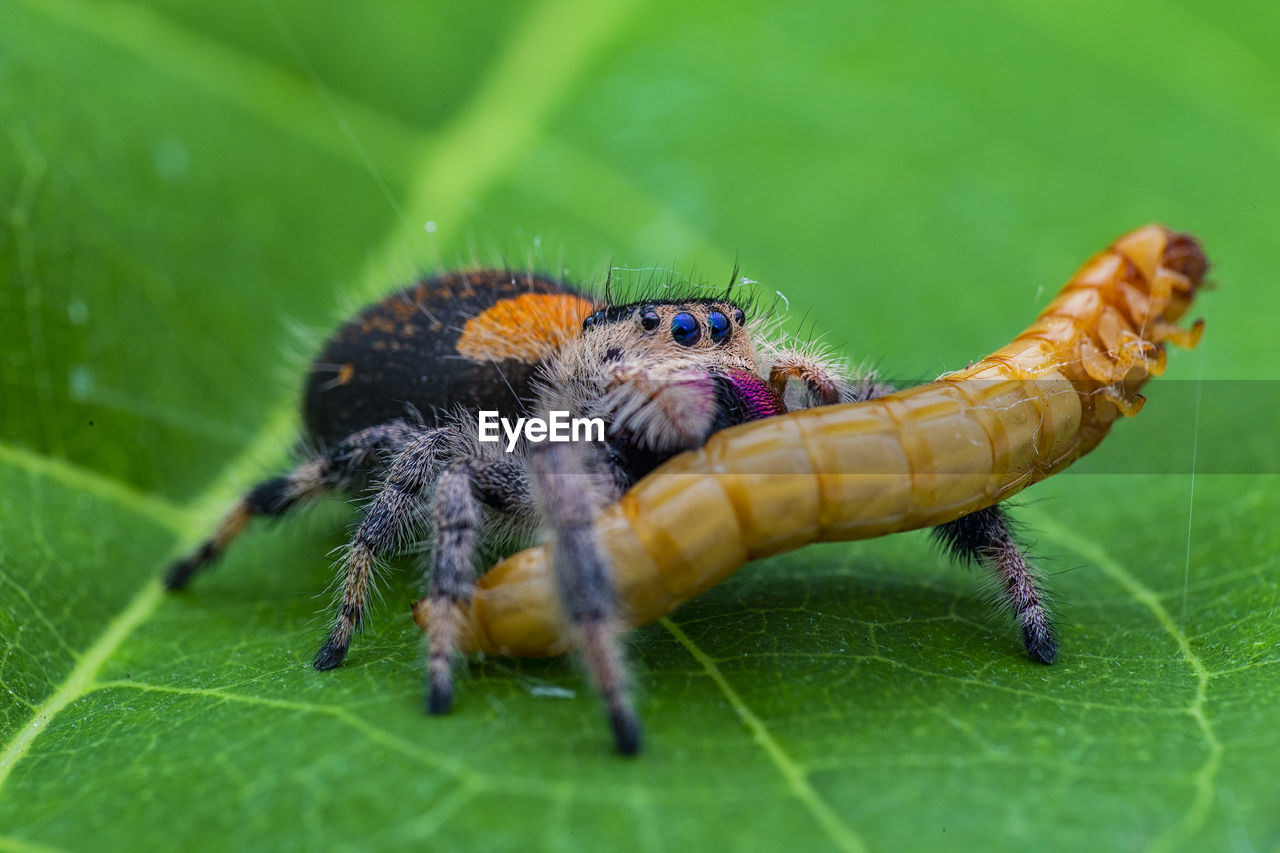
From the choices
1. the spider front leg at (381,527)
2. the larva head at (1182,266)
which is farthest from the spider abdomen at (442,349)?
the larva head at (1182,266)

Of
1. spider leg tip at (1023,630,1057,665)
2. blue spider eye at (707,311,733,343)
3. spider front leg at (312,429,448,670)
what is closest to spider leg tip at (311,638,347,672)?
spider front leg at (312,429,448,670)


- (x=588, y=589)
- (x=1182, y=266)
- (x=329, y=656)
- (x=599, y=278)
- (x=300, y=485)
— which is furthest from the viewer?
(x=599, y=278)

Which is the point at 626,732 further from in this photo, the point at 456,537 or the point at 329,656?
the point at 329,656

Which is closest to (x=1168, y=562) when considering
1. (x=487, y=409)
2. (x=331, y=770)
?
(x=487, y=409)

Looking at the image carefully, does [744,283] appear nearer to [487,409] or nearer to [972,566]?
[487,409]

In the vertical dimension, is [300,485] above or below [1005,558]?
above

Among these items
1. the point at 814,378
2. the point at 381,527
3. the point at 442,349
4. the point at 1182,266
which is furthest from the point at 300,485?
the point at 1182,266

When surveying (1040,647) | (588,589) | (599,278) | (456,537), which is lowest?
(1040,647)

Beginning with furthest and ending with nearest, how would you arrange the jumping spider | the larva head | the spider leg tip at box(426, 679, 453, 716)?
the larva head, the jumping spider, the spider leg tip at box(426, 679, 453, 716)

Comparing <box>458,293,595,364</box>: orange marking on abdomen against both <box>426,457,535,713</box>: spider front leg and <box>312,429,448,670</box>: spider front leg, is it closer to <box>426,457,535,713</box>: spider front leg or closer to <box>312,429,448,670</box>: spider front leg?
<box>312,429,448,670</box>: spider front leg
